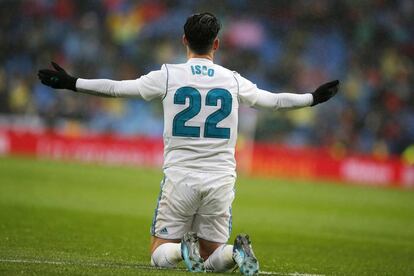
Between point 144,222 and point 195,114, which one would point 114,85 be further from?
point 144,222

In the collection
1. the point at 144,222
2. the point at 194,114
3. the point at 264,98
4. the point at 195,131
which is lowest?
the point at 144,222

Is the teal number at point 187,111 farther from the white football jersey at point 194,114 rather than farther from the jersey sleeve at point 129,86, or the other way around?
the jersey sleeve at point 129,86

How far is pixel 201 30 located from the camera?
7.14 m

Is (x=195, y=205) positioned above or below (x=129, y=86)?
below

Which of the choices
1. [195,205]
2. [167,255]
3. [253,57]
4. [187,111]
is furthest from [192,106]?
[253,57]

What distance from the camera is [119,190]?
20.2 m

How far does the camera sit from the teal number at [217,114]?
7.23 m

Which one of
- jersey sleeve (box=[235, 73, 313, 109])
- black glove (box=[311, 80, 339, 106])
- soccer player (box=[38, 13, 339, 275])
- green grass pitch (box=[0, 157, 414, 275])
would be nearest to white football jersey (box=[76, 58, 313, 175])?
soccer player (box=[38, 13, 339, 275])

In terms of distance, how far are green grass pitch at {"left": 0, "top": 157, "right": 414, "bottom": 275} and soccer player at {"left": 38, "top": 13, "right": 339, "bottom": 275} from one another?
0.40 meters

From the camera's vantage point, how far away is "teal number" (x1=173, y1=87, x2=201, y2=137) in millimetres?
7203

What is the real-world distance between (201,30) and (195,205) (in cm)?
136

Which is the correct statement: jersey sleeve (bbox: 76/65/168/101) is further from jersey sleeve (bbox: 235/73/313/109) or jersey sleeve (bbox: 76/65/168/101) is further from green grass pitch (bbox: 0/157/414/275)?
green grass pitch (bbox: 0/157/414/275)

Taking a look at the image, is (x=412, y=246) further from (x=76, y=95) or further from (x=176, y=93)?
(x=76, y=95)

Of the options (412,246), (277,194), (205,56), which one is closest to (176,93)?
(205,56)
